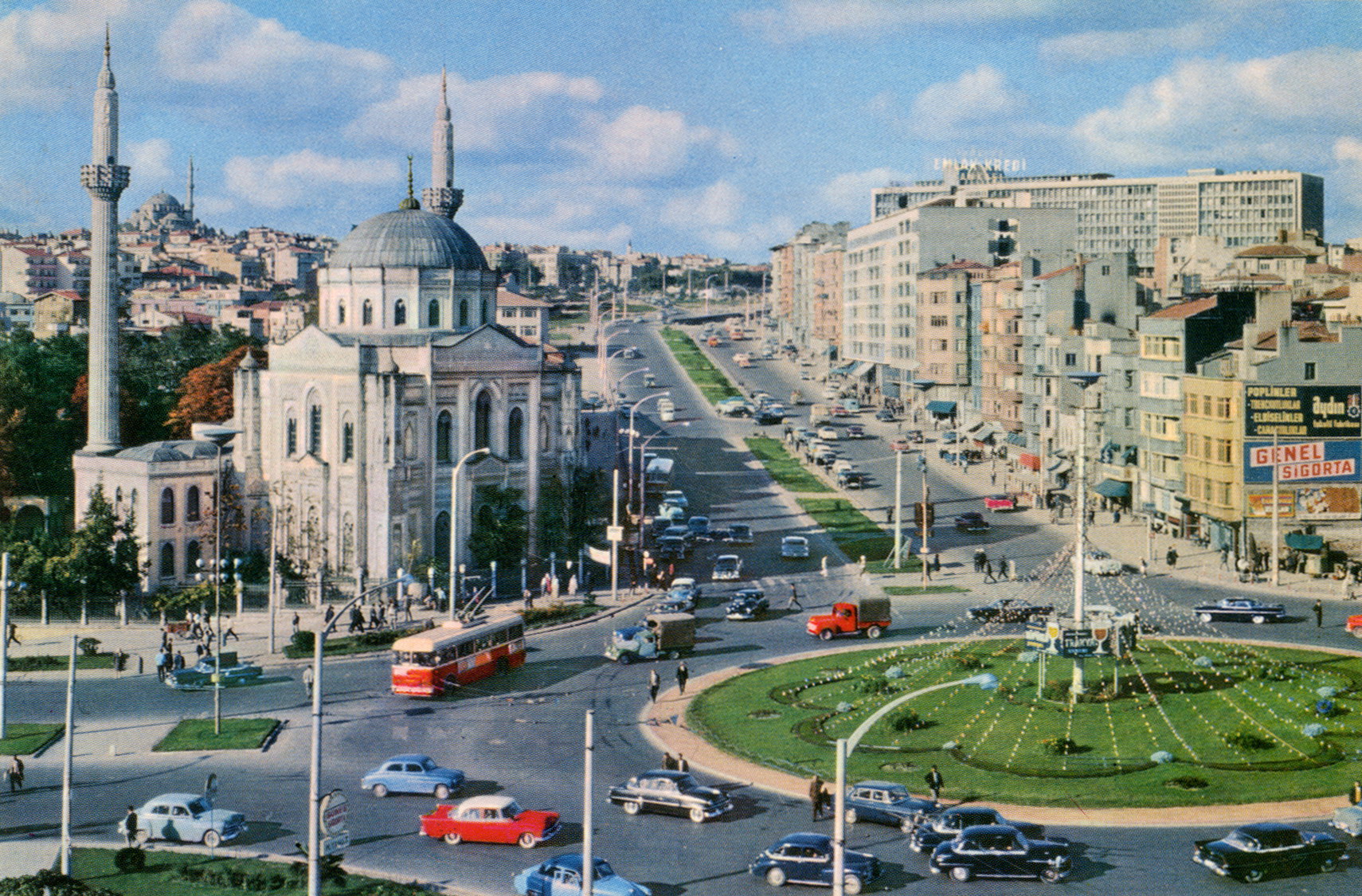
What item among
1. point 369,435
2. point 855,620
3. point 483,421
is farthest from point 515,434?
point 855,620

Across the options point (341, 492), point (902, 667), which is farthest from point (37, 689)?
point (902, 667)

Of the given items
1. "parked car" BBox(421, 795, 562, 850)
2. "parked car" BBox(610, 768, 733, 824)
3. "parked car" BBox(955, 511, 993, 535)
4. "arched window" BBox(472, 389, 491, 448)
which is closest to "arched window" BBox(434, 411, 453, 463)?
"arched window" BBox(472, 389, 491, 448)

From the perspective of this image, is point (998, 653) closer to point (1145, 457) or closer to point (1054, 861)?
point (1054, 861)

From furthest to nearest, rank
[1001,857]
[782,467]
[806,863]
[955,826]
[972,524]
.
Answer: [782,467]
[972,524]
[955,826]
[1001,857]
[806,863]

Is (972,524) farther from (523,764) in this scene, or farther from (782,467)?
(523,764)

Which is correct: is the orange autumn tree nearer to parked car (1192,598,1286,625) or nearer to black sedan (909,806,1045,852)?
parked car (1192,598,1286,625)

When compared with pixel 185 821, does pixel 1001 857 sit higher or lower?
higher
